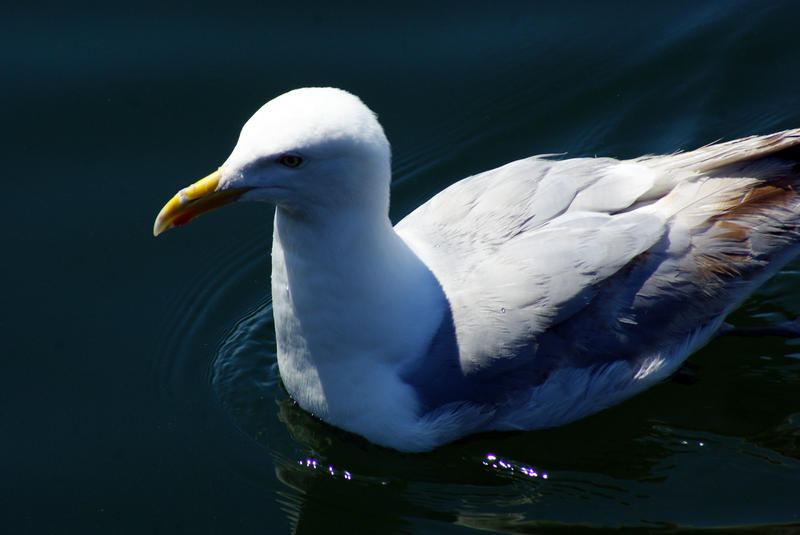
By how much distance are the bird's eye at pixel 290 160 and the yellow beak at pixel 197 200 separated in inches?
9.6

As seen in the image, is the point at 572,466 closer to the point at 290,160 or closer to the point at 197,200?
the point at 290,160

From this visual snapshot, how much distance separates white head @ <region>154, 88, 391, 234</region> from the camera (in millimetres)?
5039

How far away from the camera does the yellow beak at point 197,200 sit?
523 centimetres

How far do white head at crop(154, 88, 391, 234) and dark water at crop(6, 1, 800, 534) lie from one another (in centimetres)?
158

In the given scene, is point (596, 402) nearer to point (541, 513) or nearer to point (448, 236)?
point (541, 513)

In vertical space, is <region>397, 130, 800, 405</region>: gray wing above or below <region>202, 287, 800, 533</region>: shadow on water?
above

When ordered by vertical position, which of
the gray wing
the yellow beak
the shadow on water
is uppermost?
the yellow beak

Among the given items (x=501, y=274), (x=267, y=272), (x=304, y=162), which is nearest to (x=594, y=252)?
(x=501, y=274)

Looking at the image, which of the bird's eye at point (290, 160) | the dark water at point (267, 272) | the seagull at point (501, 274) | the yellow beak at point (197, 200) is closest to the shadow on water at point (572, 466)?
the dark water at point (267, 272)

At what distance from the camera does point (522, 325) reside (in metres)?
5.63

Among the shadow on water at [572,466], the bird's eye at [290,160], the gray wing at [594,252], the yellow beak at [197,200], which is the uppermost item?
the bird's eye at [290,160]

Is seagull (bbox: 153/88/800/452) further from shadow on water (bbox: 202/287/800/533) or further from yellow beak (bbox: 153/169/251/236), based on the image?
shadow on water (bbox: 202/287/800/533)

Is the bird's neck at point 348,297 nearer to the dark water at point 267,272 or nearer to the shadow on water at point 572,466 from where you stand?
the shadow on water at point 572,466

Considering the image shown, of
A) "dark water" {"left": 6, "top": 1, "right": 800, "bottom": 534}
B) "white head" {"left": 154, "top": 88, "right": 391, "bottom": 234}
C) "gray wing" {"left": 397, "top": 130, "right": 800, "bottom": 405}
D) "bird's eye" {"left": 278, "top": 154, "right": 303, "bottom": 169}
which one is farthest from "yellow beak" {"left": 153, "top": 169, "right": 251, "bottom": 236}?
"dark water" {"left": 6, "top": 1, "right": 800, "bottom": 534}
